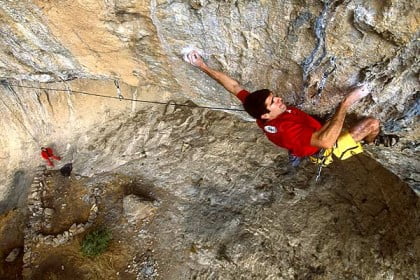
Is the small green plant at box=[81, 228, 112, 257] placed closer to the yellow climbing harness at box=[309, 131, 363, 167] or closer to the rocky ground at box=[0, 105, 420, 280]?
the rocky ground at box=[0, 105, 420, 280]

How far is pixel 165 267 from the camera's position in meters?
6.27

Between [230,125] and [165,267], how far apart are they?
7.55ft

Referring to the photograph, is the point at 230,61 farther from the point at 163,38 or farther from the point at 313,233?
the point at 313,233

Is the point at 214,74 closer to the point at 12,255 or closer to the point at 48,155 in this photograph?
the point at 48,155

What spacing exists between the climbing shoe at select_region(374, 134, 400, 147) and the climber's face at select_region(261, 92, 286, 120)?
1.05 metres

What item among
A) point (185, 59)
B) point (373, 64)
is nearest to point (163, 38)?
point (185, 59)

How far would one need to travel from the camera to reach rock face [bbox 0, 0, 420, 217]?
3.70 metres

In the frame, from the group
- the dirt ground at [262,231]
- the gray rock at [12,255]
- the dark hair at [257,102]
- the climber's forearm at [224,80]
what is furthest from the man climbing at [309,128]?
the gray rock at [12,255]

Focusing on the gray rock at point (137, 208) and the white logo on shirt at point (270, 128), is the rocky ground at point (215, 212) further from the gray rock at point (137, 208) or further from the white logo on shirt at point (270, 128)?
the white logo on shirt at point (270, 128)

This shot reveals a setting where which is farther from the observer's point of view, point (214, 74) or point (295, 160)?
point (295, 160)

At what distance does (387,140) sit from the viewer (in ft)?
14.5

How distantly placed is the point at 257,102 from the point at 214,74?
99 centimetres

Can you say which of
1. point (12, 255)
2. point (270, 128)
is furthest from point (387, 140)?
point (12, 255)

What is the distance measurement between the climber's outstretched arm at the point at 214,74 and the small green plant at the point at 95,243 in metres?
3.20
